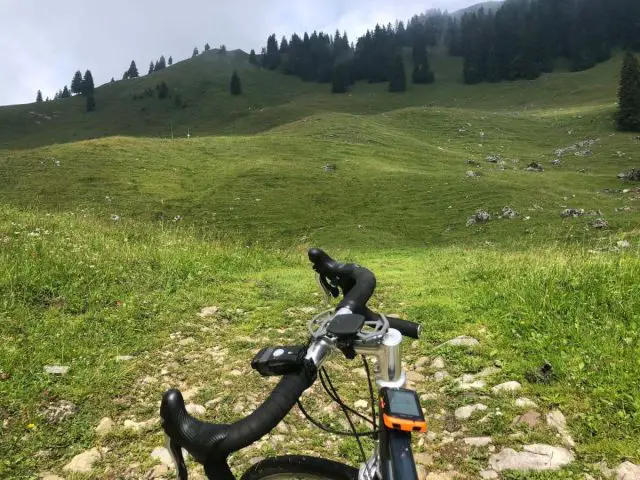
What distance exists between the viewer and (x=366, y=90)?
13462 cm

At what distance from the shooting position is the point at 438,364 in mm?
6438

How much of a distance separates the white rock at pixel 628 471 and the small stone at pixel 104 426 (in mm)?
5044

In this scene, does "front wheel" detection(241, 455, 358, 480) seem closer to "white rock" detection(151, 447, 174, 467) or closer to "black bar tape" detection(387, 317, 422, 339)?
"black bar tape" detection(387, 317, 422, 339)

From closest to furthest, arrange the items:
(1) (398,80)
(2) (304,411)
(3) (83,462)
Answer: (2) (304,411) → (3) (83,462) → (1) (398,80)

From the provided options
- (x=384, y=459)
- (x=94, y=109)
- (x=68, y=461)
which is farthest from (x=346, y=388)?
(x=94, y=109)

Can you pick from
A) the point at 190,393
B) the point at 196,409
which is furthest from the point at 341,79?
the point at 196,409

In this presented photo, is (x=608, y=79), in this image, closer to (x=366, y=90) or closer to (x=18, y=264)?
(x=366, y=90)

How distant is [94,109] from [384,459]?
531 feet

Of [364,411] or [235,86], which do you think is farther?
[235,86]

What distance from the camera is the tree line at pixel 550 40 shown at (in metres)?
123

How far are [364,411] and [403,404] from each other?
3.93 meters

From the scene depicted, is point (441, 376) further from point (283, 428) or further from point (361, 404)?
point (283, 428)

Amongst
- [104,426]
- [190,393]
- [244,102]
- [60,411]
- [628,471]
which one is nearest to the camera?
[628,471]

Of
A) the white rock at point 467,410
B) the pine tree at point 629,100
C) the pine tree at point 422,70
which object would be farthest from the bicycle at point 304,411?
the pine tree at point 422,70
